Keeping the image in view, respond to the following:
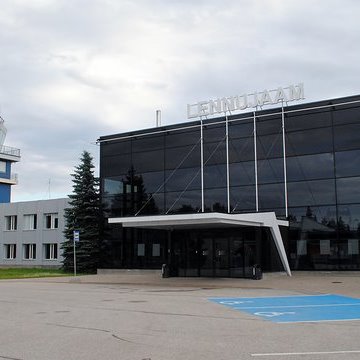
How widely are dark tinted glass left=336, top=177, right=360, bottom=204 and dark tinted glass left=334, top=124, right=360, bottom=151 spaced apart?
1.97 m

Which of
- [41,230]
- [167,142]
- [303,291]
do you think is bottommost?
[303,291]

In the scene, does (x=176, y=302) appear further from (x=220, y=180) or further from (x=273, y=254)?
(x=220, y=180)

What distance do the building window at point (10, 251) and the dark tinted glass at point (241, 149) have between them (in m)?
31.0

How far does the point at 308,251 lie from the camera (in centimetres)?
3444

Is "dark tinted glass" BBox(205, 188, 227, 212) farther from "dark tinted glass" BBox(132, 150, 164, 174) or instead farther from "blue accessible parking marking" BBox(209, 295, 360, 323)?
"blue accessible parking marking" BBox(209, 295, 360, 323)

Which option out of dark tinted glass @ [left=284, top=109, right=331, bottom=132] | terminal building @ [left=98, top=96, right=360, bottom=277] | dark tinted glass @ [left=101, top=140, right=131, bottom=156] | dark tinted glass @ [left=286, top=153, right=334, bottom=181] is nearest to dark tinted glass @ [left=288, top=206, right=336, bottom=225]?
terminal building @ [left=98, top=96, right=360, bottom=277]

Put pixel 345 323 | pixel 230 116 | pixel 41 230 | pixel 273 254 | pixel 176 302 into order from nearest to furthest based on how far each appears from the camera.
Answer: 1. pixel 345 323
2. pixel 176 302
3. pixel 273 254
4. pixel 230 116
5. pixel 41 230

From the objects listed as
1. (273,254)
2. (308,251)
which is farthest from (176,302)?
(308,251)

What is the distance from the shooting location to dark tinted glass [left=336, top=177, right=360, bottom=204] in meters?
33.2

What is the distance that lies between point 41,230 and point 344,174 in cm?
3298

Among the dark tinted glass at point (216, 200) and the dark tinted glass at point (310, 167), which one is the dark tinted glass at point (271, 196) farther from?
the dark tinted glass at point (216, 200)

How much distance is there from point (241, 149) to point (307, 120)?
4716 mm

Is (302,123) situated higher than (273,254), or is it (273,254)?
(302,123)

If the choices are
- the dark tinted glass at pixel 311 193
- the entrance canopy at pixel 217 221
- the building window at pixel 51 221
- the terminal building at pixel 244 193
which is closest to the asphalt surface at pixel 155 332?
the entrance canopy at pixel 217 221
